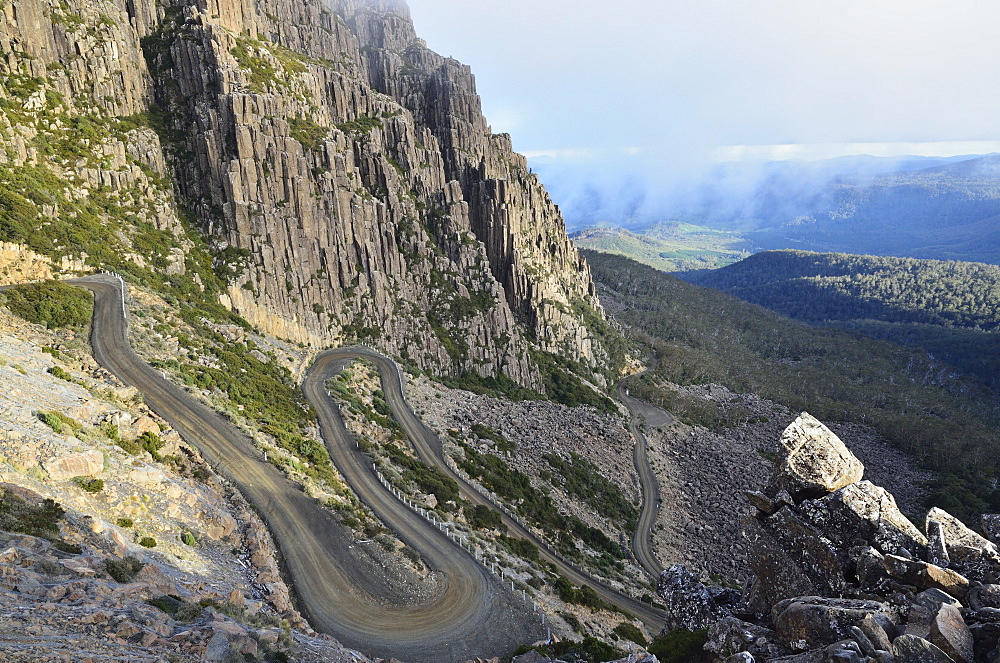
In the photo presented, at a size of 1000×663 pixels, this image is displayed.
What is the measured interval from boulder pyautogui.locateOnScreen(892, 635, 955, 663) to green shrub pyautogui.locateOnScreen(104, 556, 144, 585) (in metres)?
26.0

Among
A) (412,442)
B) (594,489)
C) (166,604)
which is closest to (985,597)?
(166,604)

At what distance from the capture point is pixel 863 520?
1778cm

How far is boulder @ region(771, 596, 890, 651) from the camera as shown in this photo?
1446 centimetres

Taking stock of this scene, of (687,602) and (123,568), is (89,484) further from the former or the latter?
(687,602)

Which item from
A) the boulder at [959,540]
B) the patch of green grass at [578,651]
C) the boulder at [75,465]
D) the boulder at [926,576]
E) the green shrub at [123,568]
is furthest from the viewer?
the patch of green grass at [578,651]

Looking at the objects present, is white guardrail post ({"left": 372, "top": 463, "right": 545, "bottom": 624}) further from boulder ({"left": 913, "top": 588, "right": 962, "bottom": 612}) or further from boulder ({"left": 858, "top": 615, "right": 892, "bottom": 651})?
boulder ({"left": 913, "top": 588, "right": 962, "bottom": 612})

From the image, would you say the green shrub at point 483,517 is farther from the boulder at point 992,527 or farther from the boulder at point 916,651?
the boulder at point 916,651

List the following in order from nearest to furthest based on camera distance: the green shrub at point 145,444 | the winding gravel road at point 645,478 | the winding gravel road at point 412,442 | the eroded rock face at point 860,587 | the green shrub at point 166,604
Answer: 1. the eroded rock face at point 860,587
2. the green shrub at point 166,604
3. the green shrub at point 145,444
4. the winding gravel road at point 412,442
5. the winding gravel road at point 645,478

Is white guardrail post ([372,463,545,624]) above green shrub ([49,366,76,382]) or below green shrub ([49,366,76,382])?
below

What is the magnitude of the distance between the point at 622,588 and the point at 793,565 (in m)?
40.4

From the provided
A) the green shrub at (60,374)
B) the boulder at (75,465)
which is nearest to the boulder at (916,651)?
the boulder at (75,465)

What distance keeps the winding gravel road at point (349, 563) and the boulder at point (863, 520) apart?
20.9 metres

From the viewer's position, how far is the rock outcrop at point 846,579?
43.2 ft

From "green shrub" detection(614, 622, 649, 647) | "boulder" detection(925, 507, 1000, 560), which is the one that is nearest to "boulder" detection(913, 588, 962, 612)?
"boulder" detection(925, 507, 1000, 560)
